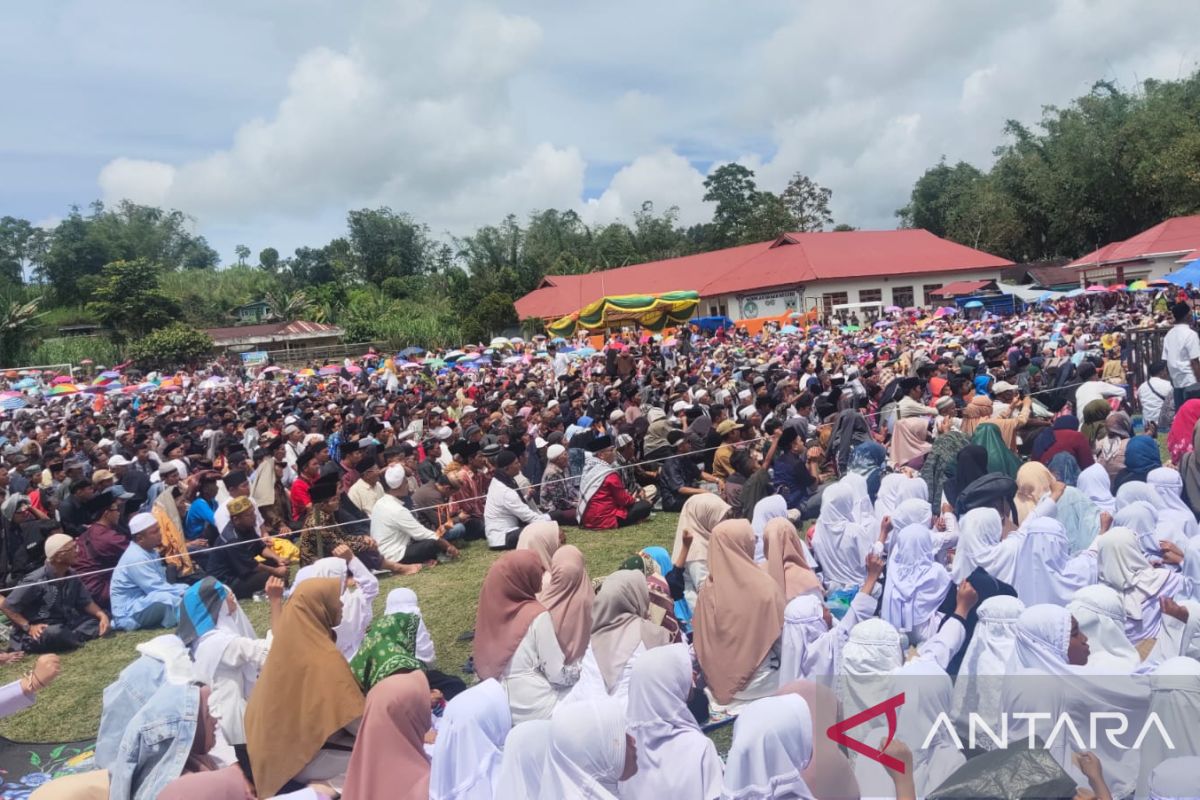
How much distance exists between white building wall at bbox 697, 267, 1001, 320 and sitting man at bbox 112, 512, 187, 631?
29.7m

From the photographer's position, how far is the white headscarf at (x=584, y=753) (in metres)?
2.90

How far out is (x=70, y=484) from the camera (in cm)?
852

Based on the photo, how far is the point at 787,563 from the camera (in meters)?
4.86

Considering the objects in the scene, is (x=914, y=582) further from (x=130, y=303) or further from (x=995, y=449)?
(x=130, y=303)

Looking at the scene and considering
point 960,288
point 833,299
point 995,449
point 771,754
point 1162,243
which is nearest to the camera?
point 771,754

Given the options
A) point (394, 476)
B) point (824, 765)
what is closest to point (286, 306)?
A: point (394, 476)

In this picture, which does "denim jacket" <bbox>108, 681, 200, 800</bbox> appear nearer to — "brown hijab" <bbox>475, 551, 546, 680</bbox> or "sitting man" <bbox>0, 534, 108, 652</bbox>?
"brown hijab" <bbox>475, 551, 546, 680</bbox>

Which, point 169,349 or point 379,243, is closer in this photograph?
point 169,349

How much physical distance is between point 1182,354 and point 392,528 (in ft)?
26.2

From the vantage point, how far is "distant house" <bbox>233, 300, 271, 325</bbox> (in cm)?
5297

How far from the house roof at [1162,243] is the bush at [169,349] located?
Answer: 3465cm

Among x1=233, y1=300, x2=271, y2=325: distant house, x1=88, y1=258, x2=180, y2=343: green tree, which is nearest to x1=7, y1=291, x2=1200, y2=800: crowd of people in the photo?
x1=88, y1=258, x2=180, y2=343: green tree

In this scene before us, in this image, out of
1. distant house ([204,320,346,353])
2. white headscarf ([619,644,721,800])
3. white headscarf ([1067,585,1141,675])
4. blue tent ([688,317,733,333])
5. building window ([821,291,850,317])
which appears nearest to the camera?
white headscarf ([619,644,721,800])

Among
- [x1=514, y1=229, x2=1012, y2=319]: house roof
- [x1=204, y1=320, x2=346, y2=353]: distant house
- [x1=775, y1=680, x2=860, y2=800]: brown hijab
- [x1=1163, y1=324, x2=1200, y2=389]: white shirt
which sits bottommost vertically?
[x1=775, y1=680, x2=860, y2=800]: brown hijab
